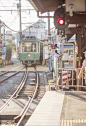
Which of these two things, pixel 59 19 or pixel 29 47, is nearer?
pixel 59 19

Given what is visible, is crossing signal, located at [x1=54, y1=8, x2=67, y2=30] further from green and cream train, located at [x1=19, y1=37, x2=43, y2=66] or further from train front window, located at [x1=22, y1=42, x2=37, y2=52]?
train front window, located at [x1=22, y1=42, x2=37, y2=52]

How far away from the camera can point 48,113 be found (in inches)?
213

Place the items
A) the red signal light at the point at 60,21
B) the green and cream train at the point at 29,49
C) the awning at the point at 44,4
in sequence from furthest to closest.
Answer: the green and cream train at the point at 29,49 → the awning at the point at 44,4 → the red signal light at the point at 60,21

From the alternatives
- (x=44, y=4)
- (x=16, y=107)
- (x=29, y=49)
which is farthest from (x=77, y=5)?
(x=29, y=49)

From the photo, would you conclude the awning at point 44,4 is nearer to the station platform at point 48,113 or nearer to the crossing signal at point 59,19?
the crossing signal at point 59,19

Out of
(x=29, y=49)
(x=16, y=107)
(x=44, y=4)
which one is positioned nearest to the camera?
(x=44, y=4)

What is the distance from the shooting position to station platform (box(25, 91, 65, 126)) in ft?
15.6

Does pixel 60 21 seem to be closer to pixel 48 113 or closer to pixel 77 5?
pixel 77 5

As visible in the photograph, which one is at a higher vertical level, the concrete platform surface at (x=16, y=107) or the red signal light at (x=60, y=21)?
the red signal light at (x=60, y=21)

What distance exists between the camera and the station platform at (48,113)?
4.75 m

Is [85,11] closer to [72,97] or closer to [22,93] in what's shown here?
[72,97]

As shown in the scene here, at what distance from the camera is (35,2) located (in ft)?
24.1

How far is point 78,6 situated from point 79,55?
450 centimetres

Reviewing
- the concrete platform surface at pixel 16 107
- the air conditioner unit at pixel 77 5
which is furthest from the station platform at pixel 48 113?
the air conditioner unit at pixel 77 5
